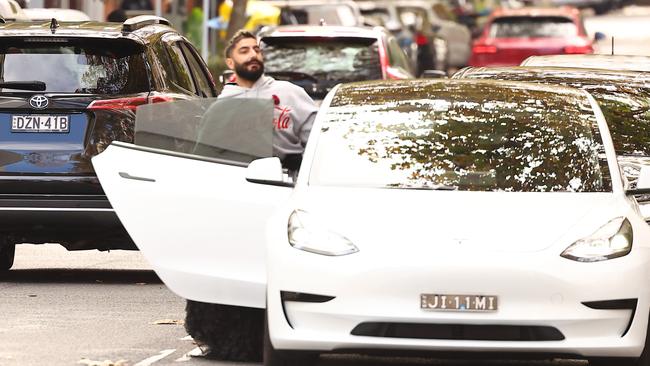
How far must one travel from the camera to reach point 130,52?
13.1m

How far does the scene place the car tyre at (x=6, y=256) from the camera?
14102 mm

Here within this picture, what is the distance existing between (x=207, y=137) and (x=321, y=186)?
42.7 inches

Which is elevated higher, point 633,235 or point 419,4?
point 633,235

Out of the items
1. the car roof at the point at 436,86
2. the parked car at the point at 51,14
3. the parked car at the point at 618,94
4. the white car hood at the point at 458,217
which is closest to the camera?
the white car hood at the point at 458,217

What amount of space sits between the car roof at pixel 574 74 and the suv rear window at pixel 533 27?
64.4 feet

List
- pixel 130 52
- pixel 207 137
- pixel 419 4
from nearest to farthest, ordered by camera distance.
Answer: pixel 207 137, pixel 130 52, pixel 419 4

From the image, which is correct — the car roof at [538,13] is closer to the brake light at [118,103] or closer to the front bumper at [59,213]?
the brake light at [118,103]

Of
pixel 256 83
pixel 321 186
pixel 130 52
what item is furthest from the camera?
pixel 130 52

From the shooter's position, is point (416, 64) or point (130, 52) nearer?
point (130, 52)

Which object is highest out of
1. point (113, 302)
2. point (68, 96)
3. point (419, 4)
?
point (68, 96)

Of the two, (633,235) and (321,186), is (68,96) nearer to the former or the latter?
(321,186)

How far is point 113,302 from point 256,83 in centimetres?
183

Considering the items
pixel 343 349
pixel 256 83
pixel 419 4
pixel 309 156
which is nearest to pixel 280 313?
pixel 343 349

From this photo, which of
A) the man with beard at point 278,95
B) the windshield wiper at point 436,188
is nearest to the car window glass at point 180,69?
the man with beard at point 278,95
